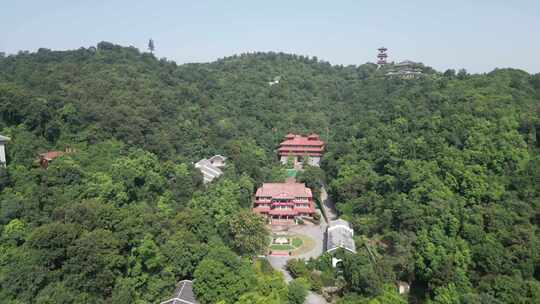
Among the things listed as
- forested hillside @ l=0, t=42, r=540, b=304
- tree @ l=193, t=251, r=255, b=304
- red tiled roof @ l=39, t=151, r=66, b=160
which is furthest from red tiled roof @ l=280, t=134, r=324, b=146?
tree @ l=193, t=251, r=255, b=304

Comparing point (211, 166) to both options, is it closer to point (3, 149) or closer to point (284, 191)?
point (284, 191)

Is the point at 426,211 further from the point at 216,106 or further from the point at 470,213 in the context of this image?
the point at 216,106

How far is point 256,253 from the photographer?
21.7 metres

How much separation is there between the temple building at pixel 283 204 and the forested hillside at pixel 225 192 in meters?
1.44

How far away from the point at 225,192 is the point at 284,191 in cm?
548

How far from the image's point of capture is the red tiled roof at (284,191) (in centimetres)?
2961

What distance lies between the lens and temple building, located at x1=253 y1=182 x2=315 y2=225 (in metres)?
29.1

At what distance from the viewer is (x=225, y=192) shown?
26.3 metres

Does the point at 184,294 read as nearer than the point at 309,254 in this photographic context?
Yes

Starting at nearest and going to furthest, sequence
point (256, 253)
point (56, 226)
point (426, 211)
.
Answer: point (56, 226)
point (256, 253)
point (426, 211)

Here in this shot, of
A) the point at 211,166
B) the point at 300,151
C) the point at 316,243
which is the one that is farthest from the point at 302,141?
the point at 316,243

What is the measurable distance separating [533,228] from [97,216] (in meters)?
21.9

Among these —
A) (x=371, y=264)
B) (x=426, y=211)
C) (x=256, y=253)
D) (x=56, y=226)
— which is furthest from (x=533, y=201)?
(x=56, y=226)

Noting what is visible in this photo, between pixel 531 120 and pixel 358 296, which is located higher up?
pixel 531 120
